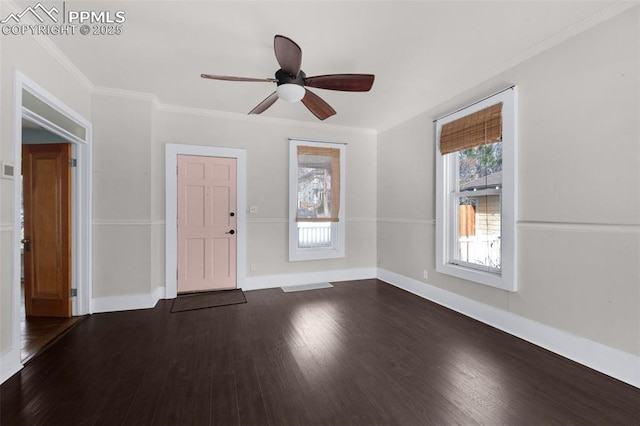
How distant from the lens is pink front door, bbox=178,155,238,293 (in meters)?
4.15

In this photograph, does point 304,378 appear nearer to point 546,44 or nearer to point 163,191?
point 163,191

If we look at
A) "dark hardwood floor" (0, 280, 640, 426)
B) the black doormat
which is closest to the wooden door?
"dark hardwood floor" (0, 280, 640, 426)

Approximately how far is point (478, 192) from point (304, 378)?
2777 mm

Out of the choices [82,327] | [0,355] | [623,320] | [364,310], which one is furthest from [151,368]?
[623,320]

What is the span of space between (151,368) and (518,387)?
279 centimetres

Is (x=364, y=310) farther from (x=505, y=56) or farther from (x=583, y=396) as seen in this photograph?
(x=505, y=56)

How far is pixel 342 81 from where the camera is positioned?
2428mm

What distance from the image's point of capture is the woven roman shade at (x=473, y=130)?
9.73ft

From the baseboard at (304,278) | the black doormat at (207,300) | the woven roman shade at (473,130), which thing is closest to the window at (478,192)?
the woven roman shade at (473,130)

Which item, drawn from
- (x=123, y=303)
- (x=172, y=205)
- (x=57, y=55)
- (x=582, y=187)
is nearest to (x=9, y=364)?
(x=123, y=303)

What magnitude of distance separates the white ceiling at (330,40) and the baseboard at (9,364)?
8.67 feet

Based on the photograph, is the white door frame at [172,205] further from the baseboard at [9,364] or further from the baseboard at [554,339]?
the baseboard at [554,339]

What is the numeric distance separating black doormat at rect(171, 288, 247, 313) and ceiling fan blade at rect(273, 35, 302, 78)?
9.85 ft

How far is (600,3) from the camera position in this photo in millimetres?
2062
